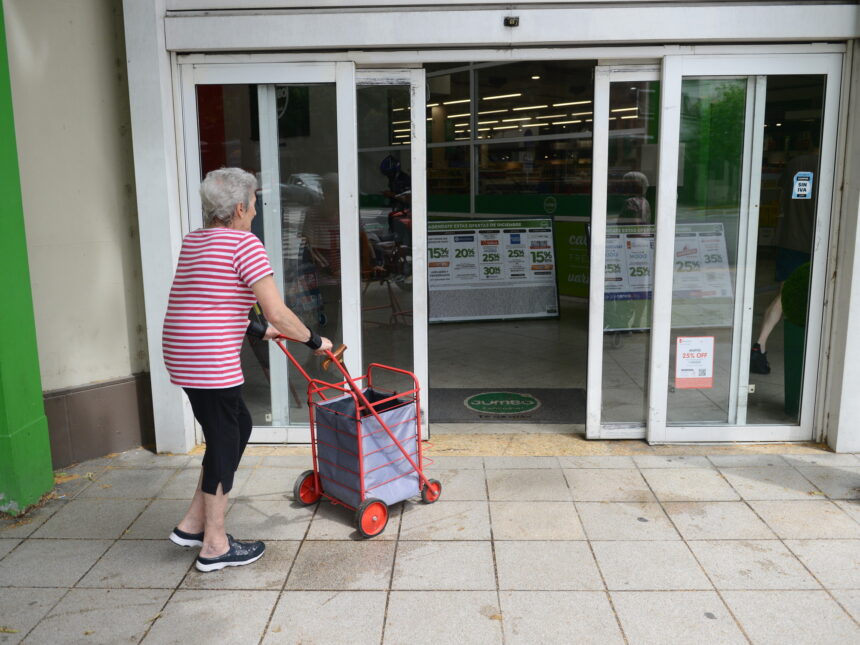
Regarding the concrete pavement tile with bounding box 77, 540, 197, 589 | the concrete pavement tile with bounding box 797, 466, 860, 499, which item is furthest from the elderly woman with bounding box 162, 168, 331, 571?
the concrete pavement tile with bounding box 797, 466, 860, 499

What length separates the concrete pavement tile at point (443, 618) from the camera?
322cm

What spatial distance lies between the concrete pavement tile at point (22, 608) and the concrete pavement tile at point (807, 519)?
145 inches

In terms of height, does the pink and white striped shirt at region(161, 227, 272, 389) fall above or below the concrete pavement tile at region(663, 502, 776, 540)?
above

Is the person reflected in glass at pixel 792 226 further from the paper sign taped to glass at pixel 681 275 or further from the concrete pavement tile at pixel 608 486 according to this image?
the concrete pavement tile at pixel 608 486

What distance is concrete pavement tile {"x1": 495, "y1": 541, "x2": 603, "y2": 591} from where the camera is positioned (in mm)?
3633

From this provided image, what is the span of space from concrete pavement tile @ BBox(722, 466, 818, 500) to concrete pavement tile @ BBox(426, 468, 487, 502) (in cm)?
157

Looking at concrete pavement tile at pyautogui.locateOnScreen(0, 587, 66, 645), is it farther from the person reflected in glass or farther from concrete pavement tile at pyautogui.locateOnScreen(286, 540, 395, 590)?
the person reflected in glass

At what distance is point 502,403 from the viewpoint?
6.57m

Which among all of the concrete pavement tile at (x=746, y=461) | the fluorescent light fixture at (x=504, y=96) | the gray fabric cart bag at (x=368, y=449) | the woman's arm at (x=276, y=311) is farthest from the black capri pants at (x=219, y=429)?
the fluorescent light fixture at (x=504, y=96)

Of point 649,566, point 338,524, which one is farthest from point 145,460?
point 649,566

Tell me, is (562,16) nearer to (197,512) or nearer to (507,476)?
(507,476)

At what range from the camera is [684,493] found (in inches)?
184

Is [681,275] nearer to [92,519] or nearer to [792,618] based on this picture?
[792,618]

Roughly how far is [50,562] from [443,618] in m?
2.06
